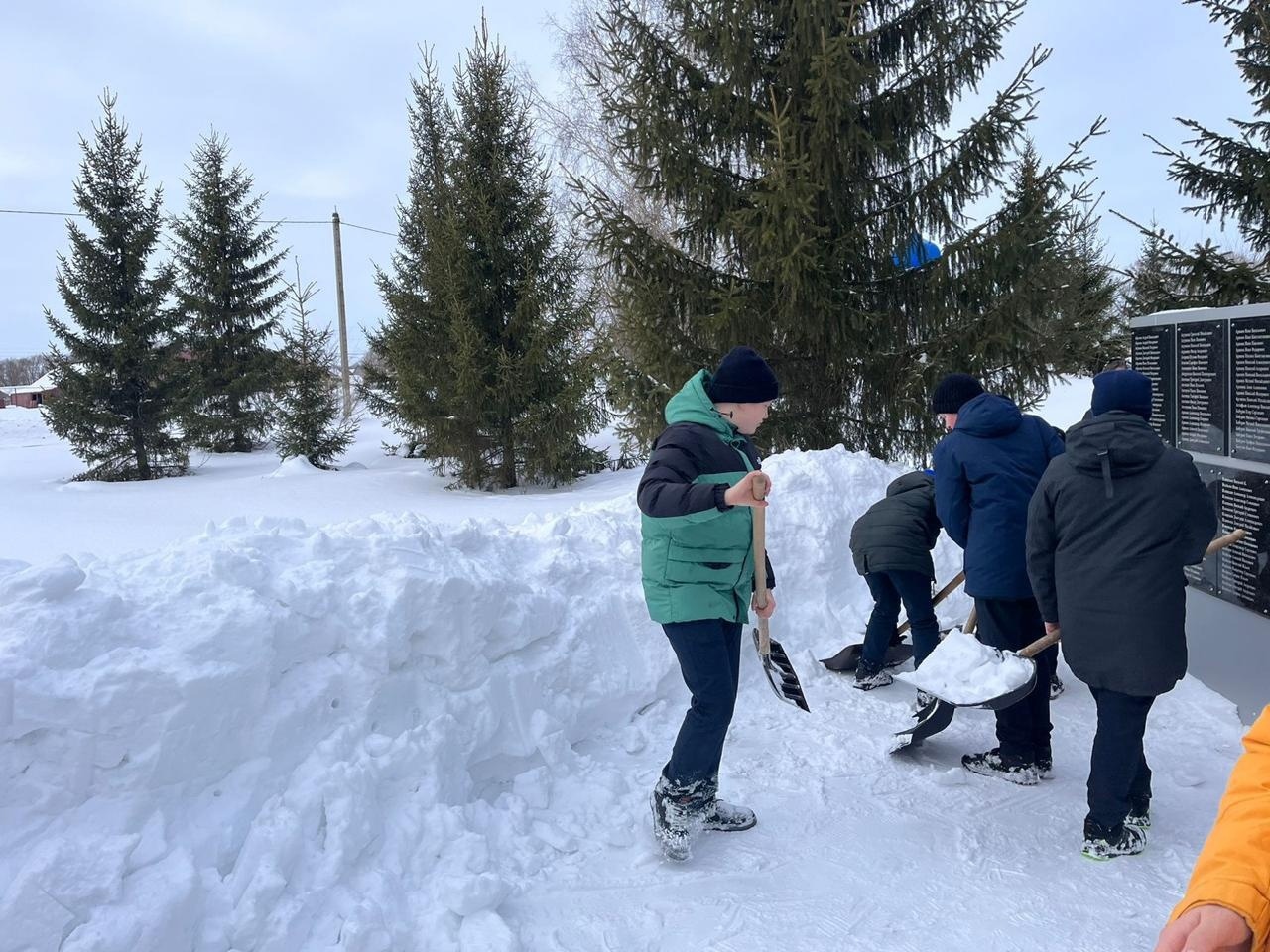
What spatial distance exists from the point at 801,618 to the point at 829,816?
2.41 metres

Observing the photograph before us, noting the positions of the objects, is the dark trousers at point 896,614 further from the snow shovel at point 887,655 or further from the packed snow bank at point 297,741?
the packed snow bank at point 297,741

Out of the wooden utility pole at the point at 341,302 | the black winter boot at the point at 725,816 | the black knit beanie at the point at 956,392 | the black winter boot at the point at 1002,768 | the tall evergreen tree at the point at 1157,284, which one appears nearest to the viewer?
the black winter boot at the point at 725,816

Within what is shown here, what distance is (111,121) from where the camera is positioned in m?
17.0

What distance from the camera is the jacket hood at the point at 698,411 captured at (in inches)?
132

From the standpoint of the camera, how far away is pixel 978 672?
3.75 meters

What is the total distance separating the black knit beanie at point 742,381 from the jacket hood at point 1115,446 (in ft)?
3.77

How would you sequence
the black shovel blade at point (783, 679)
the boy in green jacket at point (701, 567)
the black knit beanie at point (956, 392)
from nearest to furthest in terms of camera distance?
the boy in green jacket at point (701, 567), the black shovel blade at point (783, 679), the black knit beanie at point (956, 392)

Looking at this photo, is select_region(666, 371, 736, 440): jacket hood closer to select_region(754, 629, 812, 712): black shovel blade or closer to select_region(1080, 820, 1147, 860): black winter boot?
select_region(754, 629, 812, 712): black shovel blade

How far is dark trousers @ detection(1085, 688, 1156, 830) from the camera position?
324 cm

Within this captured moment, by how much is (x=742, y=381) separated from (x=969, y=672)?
5.37 ft

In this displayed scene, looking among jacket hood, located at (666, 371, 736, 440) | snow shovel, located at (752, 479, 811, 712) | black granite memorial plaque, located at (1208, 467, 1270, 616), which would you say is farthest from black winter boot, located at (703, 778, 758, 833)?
black granite memorial plaque, located at (1208, 467, 1270, 616)

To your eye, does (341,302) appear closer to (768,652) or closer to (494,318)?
(494,318)

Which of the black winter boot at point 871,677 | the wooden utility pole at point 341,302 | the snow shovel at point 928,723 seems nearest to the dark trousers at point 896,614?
the black winter boot at point 871,677

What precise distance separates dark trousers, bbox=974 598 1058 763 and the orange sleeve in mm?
2778
